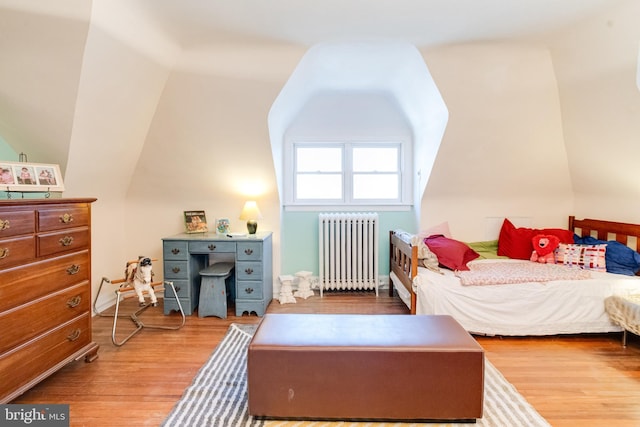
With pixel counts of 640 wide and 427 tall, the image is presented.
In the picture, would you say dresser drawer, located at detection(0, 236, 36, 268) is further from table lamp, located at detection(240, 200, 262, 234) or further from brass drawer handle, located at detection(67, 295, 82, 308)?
table lamp, located at detection(240, 200, 262, 234)

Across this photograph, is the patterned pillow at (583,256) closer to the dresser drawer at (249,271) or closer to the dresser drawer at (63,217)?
the dresser drawer at (249,271)

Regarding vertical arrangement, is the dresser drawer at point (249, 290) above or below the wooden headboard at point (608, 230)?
below

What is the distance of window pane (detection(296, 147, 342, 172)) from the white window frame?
0.06m

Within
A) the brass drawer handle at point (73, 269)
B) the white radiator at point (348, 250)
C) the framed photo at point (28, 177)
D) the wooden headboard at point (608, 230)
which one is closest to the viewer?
the framed photo at point (28, 177)

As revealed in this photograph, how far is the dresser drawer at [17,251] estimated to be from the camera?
164 centimetres

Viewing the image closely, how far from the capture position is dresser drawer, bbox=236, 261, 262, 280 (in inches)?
124

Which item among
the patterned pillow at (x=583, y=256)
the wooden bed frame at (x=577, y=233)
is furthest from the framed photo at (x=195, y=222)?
the patterned pillow at (x=583, y=256)

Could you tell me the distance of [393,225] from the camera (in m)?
3.95

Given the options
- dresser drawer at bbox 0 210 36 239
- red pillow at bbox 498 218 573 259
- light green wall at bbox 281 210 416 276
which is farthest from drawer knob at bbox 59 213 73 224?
red pillow at bbox 498 218 573 259

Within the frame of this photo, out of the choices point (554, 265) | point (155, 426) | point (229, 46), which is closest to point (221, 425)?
point (155, 426)

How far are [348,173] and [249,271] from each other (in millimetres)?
1645

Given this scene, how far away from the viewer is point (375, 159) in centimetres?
396

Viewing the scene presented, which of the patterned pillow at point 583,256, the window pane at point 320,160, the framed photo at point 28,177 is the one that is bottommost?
the patterned pillow at point 583,256

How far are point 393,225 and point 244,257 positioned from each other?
5.95 ft
